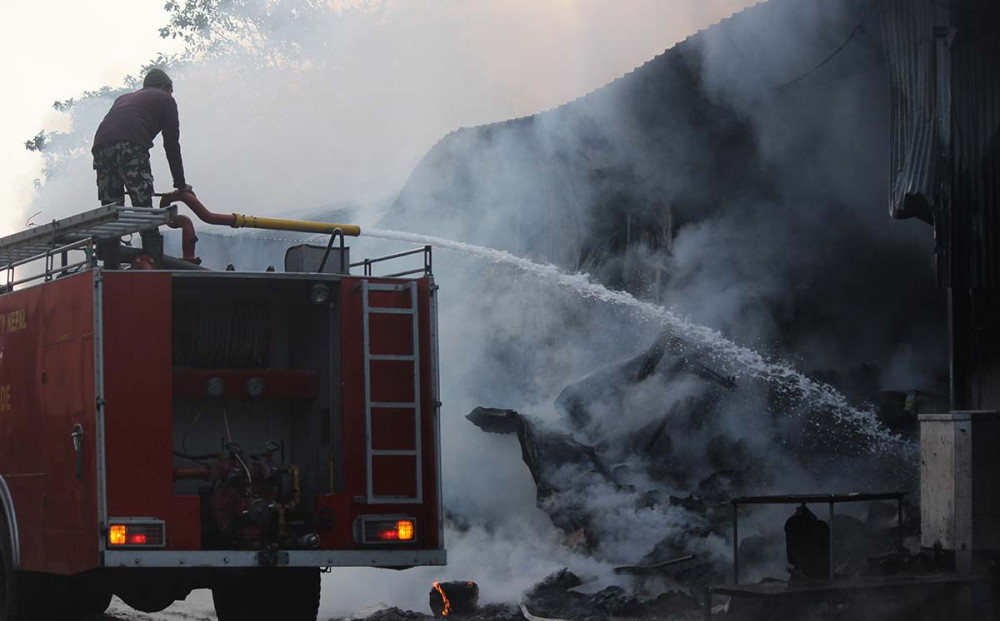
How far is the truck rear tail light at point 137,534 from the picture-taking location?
6.96 m

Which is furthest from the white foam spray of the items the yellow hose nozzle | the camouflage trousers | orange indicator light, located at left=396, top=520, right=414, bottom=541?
the camouflage trousers

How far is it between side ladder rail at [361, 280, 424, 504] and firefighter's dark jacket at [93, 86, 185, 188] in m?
1.78

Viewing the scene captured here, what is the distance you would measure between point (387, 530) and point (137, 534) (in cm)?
135

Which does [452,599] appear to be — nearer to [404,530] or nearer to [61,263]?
[404,530]

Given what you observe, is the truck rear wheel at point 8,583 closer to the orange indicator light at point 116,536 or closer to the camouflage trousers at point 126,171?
the orange indicator light at point 116,536

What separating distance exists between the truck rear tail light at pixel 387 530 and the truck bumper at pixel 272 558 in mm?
65

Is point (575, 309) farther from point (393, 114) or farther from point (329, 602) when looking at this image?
point (393, 114)

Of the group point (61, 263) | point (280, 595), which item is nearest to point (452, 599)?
point (280, 595)

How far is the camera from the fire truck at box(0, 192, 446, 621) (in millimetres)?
7105

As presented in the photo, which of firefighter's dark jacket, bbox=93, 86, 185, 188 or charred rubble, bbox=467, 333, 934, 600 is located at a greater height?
firefighter's dark jacket, bbox=93, 86, 185, 188

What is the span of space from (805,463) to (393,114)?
11.3 m

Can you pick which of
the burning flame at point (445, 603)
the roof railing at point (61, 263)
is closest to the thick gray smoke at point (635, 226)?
the burning flame at point (445, 603)

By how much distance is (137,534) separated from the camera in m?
7.00

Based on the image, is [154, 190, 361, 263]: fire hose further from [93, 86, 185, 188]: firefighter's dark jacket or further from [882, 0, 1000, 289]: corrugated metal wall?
[882, 0, 1000, 289]: corrugated metal wall
